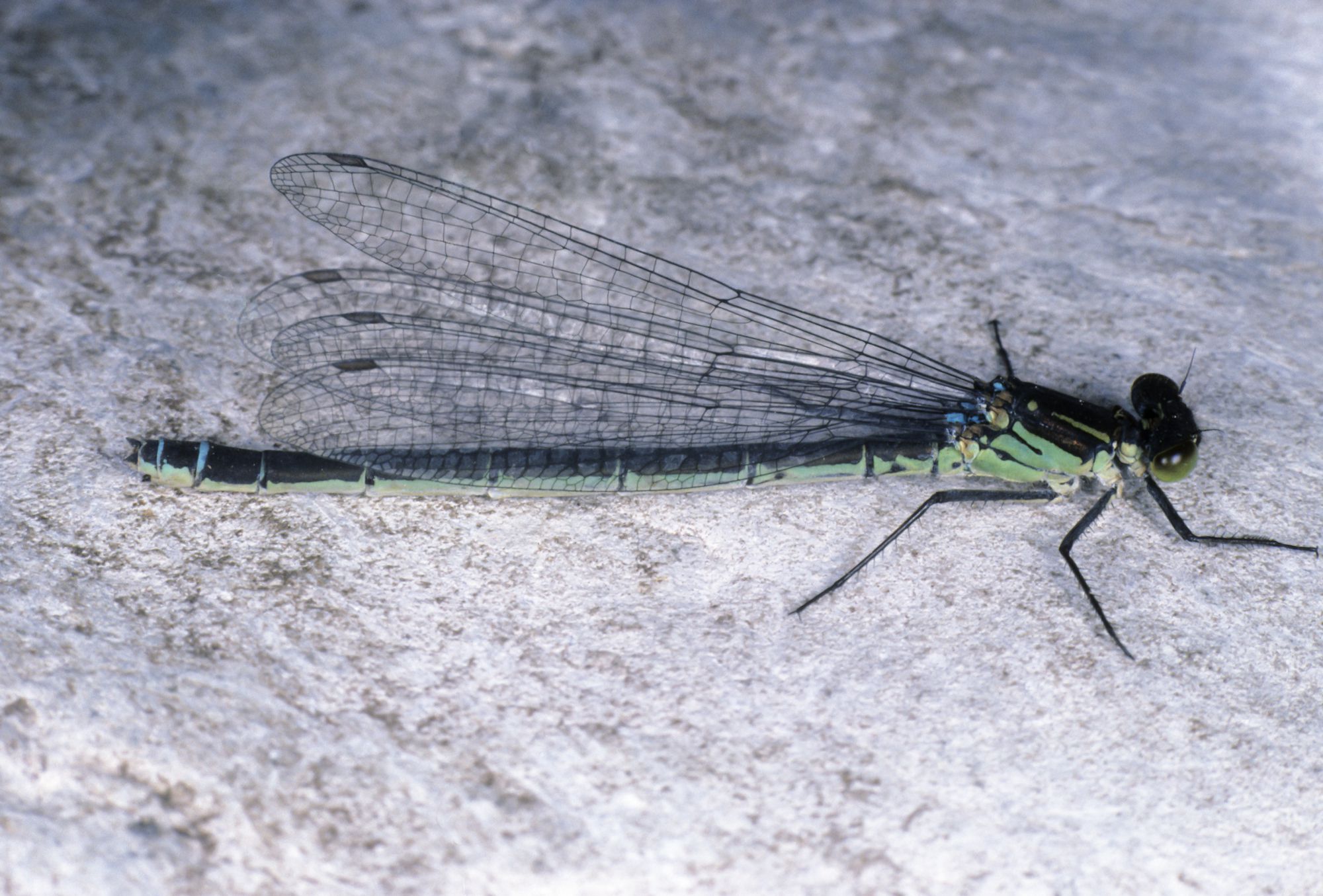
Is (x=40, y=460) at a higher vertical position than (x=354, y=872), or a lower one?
higher

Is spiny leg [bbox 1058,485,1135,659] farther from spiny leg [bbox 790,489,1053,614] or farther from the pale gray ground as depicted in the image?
spiny leg [bbox 790,489,1053,614]

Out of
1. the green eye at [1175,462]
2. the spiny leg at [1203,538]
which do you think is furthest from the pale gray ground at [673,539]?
the green eye at [1175,462]

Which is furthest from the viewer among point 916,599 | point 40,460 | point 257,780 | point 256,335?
point 256,335

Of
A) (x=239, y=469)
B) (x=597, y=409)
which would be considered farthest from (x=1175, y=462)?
(x=239, y=469)

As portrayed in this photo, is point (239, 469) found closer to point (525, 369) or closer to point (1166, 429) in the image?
point (525, 369)

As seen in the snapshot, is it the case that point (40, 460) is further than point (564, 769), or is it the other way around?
point (40, 460)

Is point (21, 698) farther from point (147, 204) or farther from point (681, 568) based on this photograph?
point (147, 204)

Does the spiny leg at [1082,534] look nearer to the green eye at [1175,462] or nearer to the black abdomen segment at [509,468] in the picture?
the green eye at [1175,462]

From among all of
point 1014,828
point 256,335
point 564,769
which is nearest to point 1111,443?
point 1014,828
